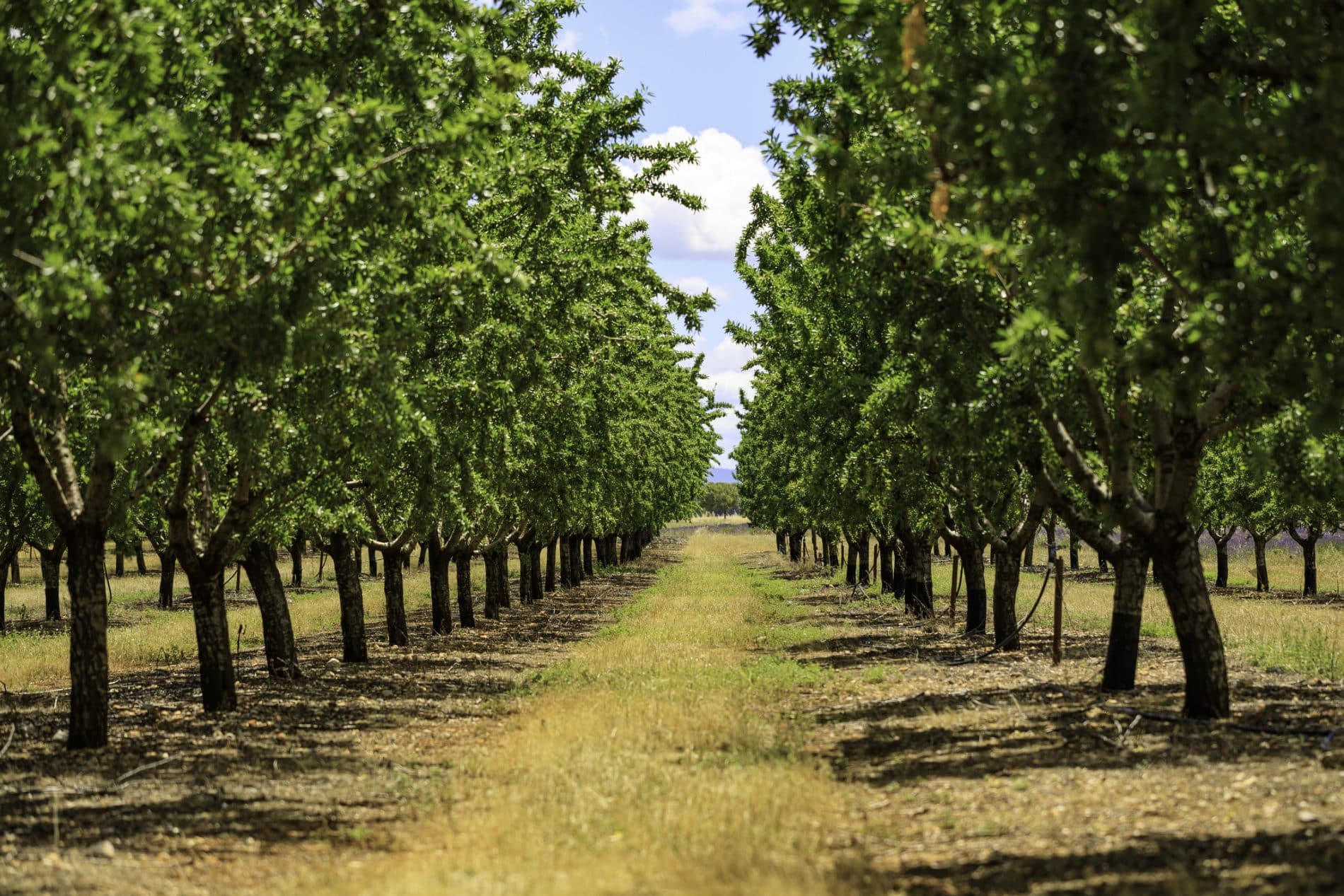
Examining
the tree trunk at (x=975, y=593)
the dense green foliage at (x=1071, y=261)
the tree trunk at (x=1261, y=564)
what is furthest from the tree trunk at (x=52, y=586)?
the tree trunk at (x=1261, y=564)

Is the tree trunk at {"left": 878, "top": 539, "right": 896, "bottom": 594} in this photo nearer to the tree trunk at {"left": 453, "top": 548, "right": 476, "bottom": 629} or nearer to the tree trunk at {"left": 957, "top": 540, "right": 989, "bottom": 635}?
the tree trunk at {"left": 957, "top": 540, "right": 989, "bottom": 635}

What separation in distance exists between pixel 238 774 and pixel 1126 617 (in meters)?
11.8

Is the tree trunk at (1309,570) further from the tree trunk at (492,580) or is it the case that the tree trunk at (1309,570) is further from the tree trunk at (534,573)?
the tree trunk at (492,580)

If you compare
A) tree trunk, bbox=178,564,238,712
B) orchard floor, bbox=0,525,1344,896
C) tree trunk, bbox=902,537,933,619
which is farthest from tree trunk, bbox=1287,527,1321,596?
tree trunk, bbox=178,564,238,712

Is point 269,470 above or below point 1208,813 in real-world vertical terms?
above

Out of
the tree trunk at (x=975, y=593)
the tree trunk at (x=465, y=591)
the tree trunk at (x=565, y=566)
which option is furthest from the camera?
the tree trunk at (x=565, y=566)

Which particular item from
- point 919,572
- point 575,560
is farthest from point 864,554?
point 919,572

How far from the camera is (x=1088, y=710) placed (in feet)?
49.6

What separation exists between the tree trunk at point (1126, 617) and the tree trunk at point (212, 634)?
12.7 meters

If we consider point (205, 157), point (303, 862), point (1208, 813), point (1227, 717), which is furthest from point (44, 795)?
point (1227, 717)

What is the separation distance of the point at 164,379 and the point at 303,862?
4.55 metres

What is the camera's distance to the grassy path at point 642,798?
870 cm

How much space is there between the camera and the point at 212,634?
16953 mm

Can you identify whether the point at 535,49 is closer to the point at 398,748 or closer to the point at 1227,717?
the point at 398,748
